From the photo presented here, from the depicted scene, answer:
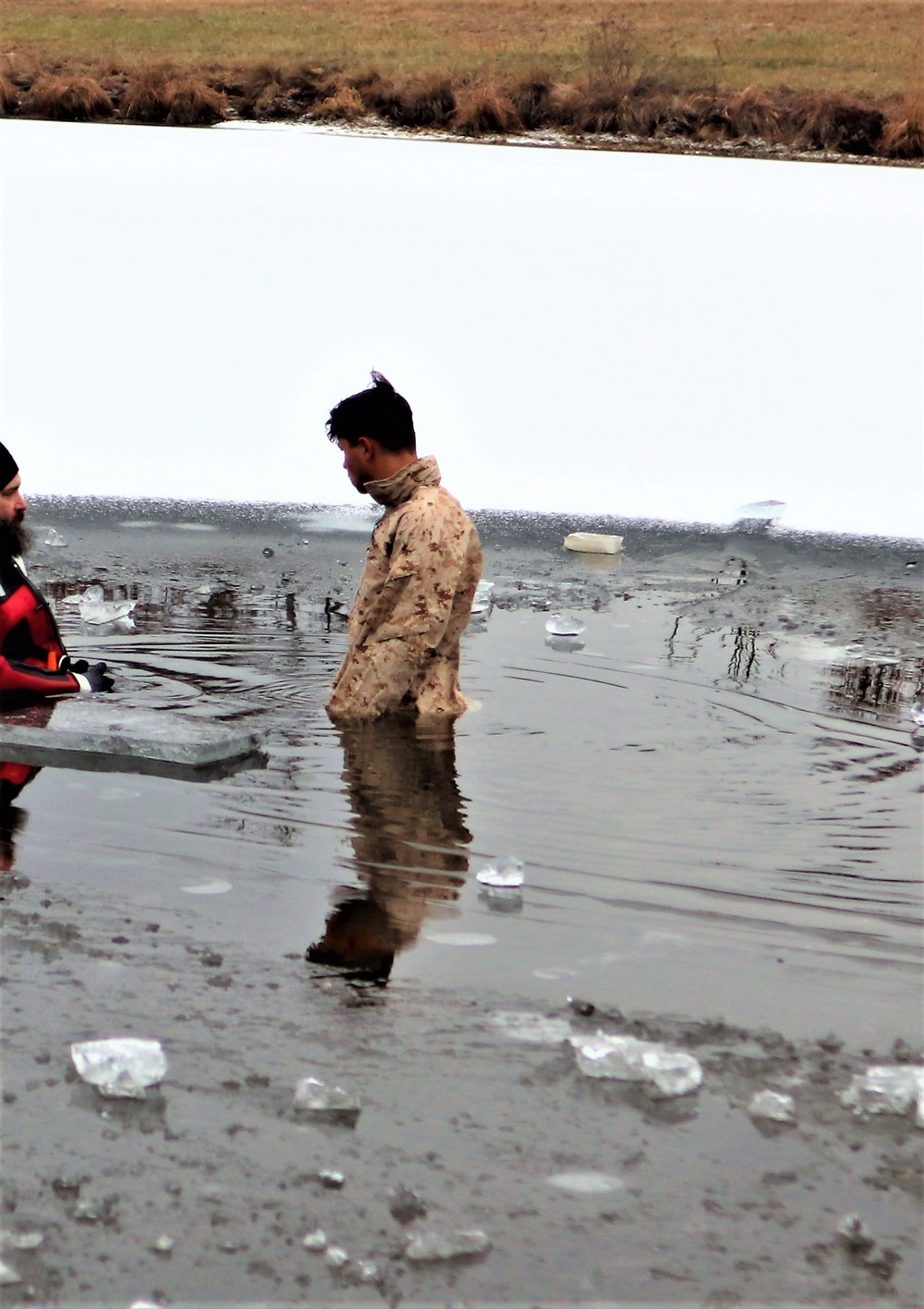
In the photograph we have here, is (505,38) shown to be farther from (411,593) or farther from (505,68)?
(411,593)

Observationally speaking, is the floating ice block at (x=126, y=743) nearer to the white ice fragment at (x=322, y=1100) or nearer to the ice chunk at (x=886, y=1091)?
the white ice fragment at (x=322, y=1100)

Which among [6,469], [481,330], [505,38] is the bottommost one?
[6,469]

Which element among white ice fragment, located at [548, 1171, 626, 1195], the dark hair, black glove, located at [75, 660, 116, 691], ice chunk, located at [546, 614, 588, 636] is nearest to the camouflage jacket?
the dark hair

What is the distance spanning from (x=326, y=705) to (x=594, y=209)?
1088 centimetres

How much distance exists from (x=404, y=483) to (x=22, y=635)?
1.39 m

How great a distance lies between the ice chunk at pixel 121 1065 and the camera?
2990 millimetres

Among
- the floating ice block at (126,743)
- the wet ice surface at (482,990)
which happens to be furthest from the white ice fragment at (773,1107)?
the floating ice block at (126,743)

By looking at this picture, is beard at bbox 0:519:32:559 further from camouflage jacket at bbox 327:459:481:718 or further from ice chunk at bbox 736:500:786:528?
ice chunk at bbox 736:500:786:528

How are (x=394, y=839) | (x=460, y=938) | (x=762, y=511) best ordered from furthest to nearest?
(x=762, y=511)
(x=394, y=839)
(x=460, y=938)

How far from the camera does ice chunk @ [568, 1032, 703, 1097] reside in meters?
3.12

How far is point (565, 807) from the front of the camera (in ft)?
16.3

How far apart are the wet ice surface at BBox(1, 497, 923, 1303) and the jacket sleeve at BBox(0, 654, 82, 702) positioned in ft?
1.56

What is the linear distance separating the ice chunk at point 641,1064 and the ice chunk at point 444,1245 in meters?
0.60

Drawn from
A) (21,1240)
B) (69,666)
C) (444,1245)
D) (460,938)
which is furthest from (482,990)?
(69,666)
